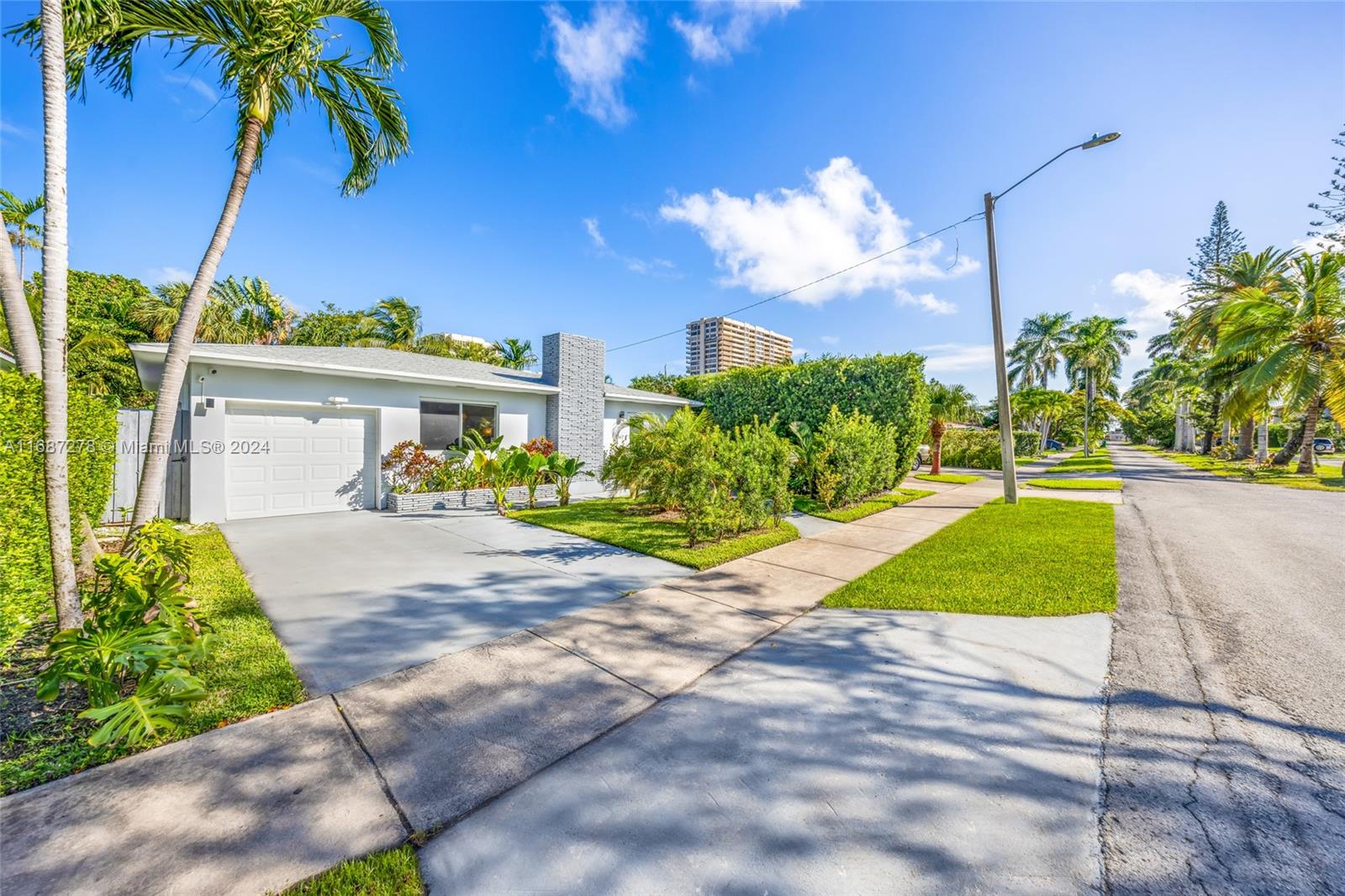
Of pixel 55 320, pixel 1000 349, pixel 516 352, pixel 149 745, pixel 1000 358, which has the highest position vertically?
pixel 516 352

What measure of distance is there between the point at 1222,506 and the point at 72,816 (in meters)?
16.7

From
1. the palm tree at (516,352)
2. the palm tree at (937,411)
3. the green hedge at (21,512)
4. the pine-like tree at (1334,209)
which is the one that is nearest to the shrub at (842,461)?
the palm tree at (937,411)

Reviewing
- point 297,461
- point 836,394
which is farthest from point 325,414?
point 836,394

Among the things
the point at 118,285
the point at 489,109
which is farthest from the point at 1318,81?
the point at 118,285

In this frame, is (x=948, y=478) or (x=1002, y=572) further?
(x=948, y=478)

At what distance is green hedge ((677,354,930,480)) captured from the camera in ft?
39.6

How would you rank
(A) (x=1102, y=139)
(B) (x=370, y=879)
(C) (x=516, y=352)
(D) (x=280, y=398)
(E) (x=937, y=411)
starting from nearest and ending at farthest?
1. (B) (x=370, y=879)
2. (A) (x=1102, y=139)
3. (D) (x=280, y=398)
4. (E) (x=937, y=411)
5. (C) (x=516, y=352)

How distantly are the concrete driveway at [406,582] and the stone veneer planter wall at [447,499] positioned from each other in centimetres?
118

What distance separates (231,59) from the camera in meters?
4.65

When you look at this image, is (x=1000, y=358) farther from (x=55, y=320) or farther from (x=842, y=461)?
(x=55, y=320)

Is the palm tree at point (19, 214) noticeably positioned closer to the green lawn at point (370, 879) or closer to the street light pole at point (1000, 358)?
the green lawn at point (370, 879)

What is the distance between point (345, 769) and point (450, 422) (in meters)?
9.74

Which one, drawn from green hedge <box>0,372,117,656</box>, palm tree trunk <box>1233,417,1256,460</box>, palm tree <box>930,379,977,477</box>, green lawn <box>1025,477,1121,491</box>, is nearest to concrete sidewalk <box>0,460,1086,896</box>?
green hedge <box>0,372,117,656</box>

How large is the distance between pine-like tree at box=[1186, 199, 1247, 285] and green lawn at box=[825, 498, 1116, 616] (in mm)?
37758
